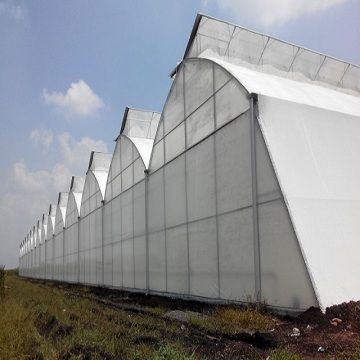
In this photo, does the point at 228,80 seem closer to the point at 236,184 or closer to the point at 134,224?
the point at 236,184

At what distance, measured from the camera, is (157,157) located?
1681 cm

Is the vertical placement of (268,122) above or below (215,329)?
above

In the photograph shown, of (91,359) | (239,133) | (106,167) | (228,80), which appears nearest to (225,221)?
(239,133)

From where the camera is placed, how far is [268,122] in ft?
32.2

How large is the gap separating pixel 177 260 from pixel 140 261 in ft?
Result: 14.0

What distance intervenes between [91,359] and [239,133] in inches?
267

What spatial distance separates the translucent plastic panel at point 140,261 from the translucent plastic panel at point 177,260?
2.77m

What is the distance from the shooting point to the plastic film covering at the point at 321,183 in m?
8.41

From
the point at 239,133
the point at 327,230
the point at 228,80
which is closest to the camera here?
the point at 327,230

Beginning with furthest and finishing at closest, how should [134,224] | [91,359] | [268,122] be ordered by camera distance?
1. [134,224]
2. [268,122]
3. [91,359]

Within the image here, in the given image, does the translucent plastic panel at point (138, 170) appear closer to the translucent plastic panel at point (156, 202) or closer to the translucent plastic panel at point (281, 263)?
the translucent plastic panel at point (156, 202)

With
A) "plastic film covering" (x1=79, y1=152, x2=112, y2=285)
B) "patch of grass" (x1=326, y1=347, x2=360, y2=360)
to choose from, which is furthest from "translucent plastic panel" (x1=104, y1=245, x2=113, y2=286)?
"patch of grass" (x1=326, y1=347, x2=360, y2=360)

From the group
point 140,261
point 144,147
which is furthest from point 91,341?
point 144,147

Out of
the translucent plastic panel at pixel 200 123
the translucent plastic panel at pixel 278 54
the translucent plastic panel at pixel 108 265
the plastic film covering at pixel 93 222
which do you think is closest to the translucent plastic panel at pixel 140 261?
the translucent plastic panel at pixel 108 265
